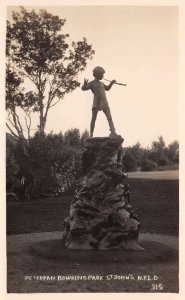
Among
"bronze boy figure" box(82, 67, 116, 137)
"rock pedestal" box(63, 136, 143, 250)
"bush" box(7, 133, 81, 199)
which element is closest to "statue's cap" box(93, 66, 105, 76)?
"bronze boy figure" box(82, 67, 116, 137)

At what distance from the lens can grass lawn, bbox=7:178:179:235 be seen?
8648 mm

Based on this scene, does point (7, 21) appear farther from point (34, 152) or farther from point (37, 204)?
point (37, 204)

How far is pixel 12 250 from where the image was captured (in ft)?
27.5

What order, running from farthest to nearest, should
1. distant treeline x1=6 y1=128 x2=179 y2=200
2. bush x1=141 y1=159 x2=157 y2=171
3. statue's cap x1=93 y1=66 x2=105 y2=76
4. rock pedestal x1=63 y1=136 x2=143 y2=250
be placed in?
bush x1=141 y1=159 x2=157 y2=171, distant treeline x1=6 y1=128 x2=179 y2=200, statue's cap x1=93 y1=66 x2=105 y2=76, rock pedestal x1=63 y1=136 x2=143 y2=250

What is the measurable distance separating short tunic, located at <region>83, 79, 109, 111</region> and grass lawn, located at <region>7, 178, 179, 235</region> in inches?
55.7

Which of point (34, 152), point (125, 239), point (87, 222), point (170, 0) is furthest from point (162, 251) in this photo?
point (170, 0)

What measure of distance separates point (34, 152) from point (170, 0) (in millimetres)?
3112

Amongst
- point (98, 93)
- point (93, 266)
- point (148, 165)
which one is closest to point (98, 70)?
point (98, 93)

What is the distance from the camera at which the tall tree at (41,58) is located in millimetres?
8555

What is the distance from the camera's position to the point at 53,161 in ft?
31.2

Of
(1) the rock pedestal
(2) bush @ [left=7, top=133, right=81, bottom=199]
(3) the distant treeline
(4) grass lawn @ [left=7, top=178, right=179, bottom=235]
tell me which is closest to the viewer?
(1) the rock pedestal

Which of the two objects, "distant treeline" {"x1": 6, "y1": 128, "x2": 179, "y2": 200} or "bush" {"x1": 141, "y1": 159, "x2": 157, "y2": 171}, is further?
"bush" {"x1": 141, "y1": 159, "x2": 157, "y2": 171}

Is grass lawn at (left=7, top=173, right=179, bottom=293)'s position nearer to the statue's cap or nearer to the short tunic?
the short tunic
